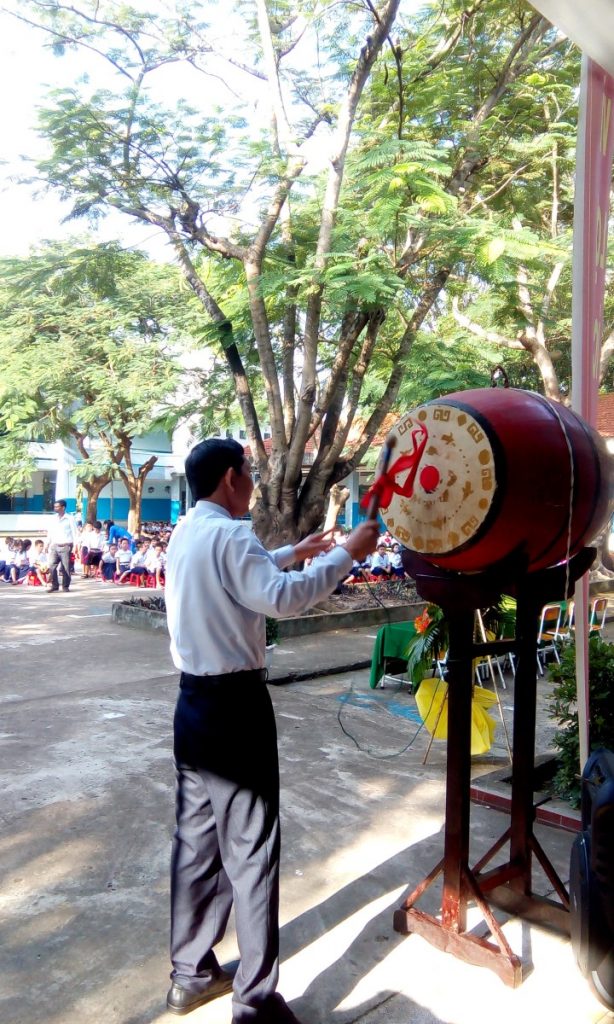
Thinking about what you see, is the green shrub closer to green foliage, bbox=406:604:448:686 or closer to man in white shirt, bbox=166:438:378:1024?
green foliage, bbox=406:604:448:686

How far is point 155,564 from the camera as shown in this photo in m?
16.0

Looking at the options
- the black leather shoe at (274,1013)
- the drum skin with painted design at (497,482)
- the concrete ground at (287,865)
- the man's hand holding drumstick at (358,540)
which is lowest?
the concrete ground at (287,865)

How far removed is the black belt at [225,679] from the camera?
8.22 ft

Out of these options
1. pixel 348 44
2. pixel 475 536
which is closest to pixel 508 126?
pixel 348 44

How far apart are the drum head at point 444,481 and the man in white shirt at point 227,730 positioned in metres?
0.37

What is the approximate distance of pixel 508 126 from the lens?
9906 millimetres

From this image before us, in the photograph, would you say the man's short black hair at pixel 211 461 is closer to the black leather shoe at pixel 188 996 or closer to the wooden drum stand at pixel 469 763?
the wooden drum stand at pixel 469 763

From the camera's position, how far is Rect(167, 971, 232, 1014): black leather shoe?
2609 mm

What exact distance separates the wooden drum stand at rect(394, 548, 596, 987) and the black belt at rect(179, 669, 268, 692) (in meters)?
0.81

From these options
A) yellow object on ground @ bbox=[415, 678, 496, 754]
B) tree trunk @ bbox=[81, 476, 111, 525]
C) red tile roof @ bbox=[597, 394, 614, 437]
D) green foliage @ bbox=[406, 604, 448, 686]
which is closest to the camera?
yellow object on ground @ bbox=[415, 678, 496, 754]

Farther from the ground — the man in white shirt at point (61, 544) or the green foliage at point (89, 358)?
the green foliage at point (89, 358)

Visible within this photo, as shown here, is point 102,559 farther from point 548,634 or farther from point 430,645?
→ point 430,645

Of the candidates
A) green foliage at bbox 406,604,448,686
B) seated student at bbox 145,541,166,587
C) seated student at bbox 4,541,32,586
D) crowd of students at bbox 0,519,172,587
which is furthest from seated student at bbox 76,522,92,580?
green foliage at bbox 406,604,448,686

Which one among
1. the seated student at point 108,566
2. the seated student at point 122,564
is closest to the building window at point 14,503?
the seated student at point 108,566
